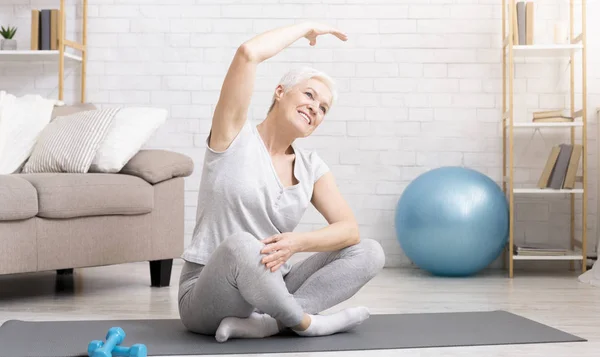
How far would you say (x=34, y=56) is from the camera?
4395 mm

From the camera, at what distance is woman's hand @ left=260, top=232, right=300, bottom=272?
200 centimetres

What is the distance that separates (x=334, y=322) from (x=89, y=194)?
1.31 metres

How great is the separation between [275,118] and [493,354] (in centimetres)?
88

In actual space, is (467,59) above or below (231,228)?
above

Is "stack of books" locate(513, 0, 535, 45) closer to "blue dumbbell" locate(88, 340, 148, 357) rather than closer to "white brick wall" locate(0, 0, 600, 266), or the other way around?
"white brick wall" locate(0, 0, 600, 266)

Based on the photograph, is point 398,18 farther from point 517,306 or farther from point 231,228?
point 231,228

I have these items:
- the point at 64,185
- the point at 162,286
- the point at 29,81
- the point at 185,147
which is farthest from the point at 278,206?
the point at 29,81

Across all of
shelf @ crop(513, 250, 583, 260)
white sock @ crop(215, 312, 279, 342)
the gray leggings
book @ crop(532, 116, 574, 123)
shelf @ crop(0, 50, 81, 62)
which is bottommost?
white sock @ crop(215, 312, 279, 342)

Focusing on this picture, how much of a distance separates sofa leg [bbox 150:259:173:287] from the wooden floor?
0.06 metres

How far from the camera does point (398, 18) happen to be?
4.38 metres

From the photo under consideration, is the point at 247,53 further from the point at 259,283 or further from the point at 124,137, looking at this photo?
the point at 124,137

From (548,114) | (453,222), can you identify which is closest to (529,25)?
(548,114)

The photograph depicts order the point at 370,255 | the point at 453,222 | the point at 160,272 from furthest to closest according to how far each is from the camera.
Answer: the point at 453,222
the point at 160,272
the point at 370,255

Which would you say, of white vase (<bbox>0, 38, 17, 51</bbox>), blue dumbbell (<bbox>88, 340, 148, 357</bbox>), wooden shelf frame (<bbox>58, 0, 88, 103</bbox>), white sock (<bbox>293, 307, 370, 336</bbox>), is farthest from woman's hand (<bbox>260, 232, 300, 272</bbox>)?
white vase (<bbox>0, 38, 17, 51</bbox>)
